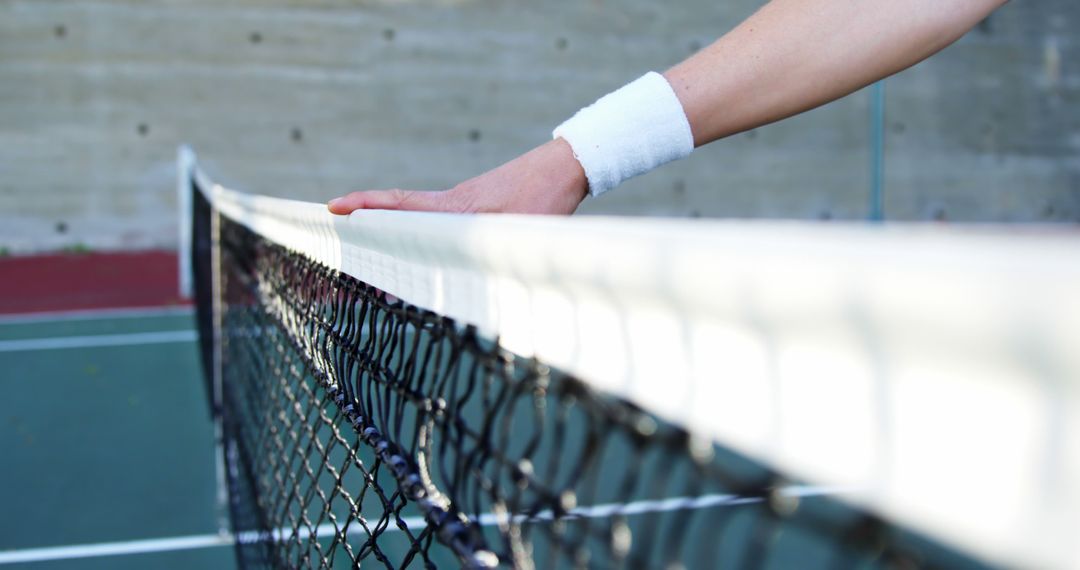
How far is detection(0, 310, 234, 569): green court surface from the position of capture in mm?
2420

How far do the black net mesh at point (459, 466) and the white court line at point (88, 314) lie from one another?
3.94 metres

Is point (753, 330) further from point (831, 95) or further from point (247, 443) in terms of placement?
point (247, 443)

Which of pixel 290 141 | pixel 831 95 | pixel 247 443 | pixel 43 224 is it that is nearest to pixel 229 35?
pixel 290 141

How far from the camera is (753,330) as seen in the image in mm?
300

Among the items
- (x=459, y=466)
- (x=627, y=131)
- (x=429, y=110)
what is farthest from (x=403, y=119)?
(x=459, y=466)

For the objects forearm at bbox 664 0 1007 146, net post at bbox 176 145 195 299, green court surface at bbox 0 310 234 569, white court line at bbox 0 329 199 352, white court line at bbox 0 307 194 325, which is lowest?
green court surface at bbox 0 310 234 569

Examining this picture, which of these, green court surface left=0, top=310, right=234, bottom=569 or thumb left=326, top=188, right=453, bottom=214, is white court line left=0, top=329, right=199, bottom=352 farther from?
thumb left=326, top=188, right=453, bottom=214

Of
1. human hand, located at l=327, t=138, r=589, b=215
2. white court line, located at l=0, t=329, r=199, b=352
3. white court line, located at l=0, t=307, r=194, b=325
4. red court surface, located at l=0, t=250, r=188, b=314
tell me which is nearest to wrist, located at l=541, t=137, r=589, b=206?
human hand, located at l=327, t=138, r=589, b=215

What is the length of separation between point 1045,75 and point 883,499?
10.9 metres

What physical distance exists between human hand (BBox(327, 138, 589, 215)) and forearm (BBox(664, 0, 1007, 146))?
0.45ft

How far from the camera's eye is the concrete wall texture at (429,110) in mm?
8273

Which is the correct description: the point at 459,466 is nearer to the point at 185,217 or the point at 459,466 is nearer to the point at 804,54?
the point at 804,54

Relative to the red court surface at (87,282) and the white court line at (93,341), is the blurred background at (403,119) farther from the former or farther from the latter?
the white court line at (93,341)

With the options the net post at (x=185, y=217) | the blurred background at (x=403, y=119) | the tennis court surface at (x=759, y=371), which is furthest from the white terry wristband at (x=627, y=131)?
the blurred background at (x=403, y=119)
